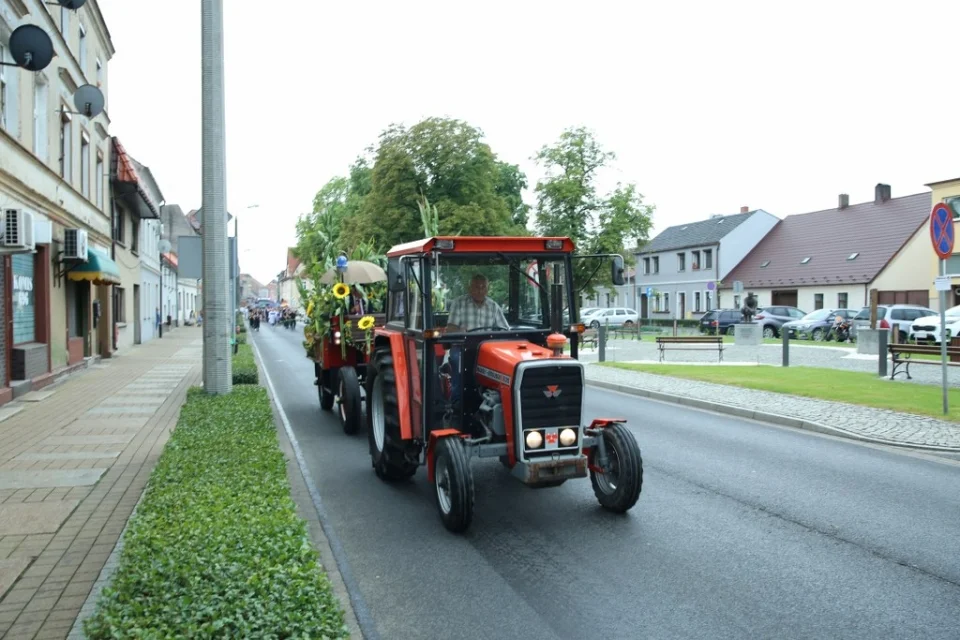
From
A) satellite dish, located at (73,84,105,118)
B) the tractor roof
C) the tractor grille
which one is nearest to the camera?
the tractor grille

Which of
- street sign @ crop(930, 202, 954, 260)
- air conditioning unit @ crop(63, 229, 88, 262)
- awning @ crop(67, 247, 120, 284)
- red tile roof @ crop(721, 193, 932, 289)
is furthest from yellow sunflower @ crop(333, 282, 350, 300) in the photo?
red tile roof @ crop(721, 193, 932, 289)

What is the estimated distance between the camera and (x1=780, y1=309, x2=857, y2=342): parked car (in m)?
33.4

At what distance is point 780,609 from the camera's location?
445 cm

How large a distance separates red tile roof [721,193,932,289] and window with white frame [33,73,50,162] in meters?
38.5

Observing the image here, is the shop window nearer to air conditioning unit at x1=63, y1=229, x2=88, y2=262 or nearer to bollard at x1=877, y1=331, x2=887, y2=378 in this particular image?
air conditioning unit at x1=63, y1=229, x2=88, y2=262

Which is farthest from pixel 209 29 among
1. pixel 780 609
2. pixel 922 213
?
pixel 922 213

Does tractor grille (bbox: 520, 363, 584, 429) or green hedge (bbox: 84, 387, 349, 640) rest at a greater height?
tractor grille (bbox: 520, 363, 584, 429)

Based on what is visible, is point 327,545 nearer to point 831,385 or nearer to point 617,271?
point 617,271

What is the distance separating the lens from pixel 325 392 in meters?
12.9

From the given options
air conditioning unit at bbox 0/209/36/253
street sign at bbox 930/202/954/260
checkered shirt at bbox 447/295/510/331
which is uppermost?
air conditioning unit at bbox 0/209/36/253

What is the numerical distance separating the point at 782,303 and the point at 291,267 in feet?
380

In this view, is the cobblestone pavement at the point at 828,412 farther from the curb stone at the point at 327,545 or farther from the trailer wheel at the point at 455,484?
the curb stone at the point at 327,545

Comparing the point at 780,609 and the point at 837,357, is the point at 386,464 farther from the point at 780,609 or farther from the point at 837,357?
the point at 837,357

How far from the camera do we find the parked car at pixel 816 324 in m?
33.4
